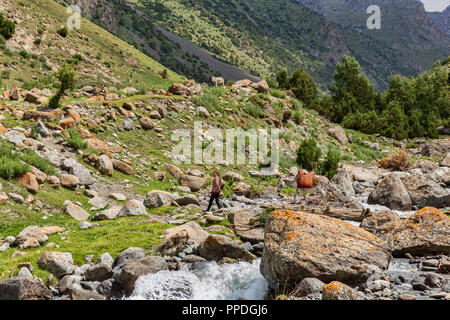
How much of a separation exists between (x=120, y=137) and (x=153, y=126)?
3.19m

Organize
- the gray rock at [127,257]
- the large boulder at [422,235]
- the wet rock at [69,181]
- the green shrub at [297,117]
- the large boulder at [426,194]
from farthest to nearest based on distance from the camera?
the green shrub at [297,117] → the large boulder at [426,194] → the wet rock at [69,181] → the large boulder at [422,235] → the gray rock at [127,257]

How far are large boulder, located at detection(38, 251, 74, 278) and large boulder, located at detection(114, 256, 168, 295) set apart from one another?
1141 millimetres

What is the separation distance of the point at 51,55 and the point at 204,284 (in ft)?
142

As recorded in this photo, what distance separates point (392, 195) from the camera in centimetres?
1684

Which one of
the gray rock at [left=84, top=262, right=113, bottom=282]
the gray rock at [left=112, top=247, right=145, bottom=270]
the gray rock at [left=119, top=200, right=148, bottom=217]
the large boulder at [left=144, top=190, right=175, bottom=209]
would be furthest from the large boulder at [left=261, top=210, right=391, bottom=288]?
the large boulder at [left=144, top=190, right=175, bottom=209]

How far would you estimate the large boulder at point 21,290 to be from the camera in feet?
19.0

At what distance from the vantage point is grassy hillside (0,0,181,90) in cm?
3169

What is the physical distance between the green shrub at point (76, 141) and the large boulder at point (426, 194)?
17536 millimetres

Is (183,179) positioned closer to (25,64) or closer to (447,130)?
(25,64)

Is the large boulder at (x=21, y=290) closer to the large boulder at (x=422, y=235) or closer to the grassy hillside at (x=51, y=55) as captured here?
the large boulder at (x=422, y=235)

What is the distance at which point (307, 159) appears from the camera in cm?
2552

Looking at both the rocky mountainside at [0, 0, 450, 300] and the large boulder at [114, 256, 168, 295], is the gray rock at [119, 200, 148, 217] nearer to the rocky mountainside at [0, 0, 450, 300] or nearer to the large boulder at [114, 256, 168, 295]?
the rocky mountainside at [0, 0, 450, 300]

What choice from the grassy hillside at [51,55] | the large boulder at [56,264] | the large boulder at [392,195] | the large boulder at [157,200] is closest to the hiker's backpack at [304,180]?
the large boulder at [392,195]

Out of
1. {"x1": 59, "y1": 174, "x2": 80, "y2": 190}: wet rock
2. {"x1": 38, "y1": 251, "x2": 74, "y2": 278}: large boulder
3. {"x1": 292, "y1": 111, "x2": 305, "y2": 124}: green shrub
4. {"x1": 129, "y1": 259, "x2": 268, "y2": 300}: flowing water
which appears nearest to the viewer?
{"x1": 129, "y1": 259, "x2": 268, "y2": 300}: flowing water
